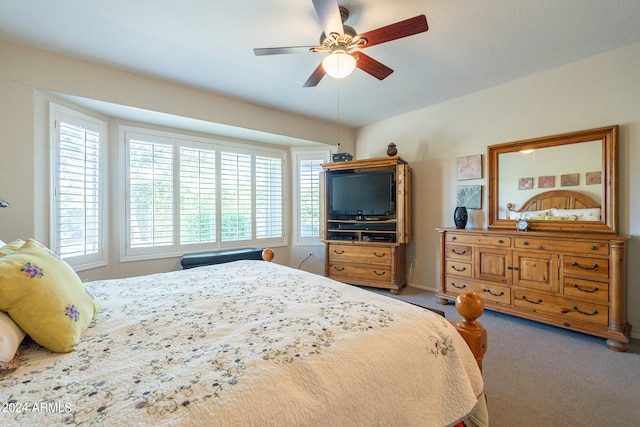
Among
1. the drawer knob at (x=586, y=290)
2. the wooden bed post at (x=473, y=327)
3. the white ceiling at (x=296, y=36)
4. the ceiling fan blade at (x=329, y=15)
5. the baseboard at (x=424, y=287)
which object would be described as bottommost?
the baseboard at (x=424, y=287)

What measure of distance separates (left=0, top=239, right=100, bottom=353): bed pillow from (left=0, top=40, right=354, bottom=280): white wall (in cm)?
184

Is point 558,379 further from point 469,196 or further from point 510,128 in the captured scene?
point 510,128

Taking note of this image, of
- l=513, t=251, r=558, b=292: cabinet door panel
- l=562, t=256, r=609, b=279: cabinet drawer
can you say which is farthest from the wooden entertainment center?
l=562, t=256, r=609, b=279: cabinet drawer

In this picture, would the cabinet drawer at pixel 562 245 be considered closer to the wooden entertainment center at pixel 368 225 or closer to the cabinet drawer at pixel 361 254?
the wooden entertainment center at pixel 368 225

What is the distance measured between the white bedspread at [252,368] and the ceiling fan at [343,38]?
1.62 metres

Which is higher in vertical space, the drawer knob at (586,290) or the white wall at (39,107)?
the white wall at (39,107)

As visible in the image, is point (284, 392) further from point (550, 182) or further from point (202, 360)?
point (550, 182)

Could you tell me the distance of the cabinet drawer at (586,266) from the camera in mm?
2172

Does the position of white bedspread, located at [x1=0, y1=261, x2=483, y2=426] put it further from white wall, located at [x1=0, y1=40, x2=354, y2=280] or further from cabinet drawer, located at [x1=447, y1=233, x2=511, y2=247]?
cabinet drawer, located at [x1=447, y1=233, x2=511, y2=247]

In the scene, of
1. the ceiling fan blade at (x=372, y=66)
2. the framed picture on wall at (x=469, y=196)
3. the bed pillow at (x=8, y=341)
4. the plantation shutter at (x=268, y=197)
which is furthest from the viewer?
the plantation shutter at (x=268, y=197)

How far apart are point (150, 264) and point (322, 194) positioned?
2.52m

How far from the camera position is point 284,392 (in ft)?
2.35

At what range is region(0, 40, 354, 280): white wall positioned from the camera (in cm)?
218

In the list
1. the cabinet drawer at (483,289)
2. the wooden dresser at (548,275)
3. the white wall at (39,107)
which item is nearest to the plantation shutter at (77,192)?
the white wall at (39,107)
